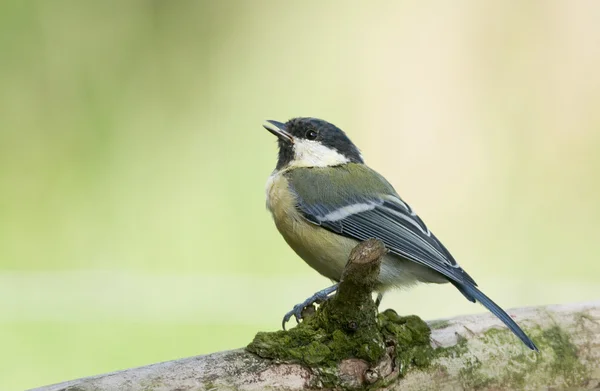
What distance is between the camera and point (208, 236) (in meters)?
3.14

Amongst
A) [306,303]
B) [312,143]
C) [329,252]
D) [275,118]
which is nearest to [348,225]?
[329,252]

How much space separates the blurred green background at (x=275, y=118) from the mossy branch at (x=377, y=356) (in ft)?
3.69

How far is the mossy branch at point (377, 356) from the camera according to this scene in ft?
4.42

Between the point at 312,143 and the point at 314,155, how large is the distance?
41 mm

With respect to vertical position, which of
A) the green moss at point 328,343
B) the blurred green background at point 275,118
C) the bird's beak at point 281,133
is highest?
the blurred green background at point 275,118

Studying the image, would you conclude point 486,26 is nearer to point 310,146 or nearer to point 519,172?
point 519,172

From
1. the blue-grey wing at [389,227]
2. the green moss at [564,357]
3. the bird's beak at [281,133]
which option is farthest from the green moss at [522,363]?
the bird's beak at [281,133]

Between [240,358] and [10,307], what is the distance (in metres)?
1.44

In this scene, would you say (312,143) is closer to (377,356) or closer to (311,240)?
(311,240)

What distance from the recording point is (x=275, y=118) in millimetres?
3518

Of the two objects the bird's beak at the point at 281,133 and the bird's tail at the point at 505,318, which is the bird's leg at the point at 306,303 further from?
the bird's beak at the point at 281,133

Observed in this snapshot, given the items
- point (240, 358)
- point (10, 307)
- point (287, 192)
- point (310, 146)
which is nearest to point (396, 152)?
point (310, 146)

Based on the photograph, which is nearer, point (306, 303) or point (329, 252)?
point (306, 303)

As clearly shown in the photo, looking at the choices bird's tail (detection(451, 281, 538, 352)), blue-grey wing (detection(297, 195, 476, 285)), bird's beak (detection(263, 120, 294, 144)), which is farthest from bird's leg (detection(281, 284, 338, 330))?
bird's beak (detection(263, 120, 294, 144))
